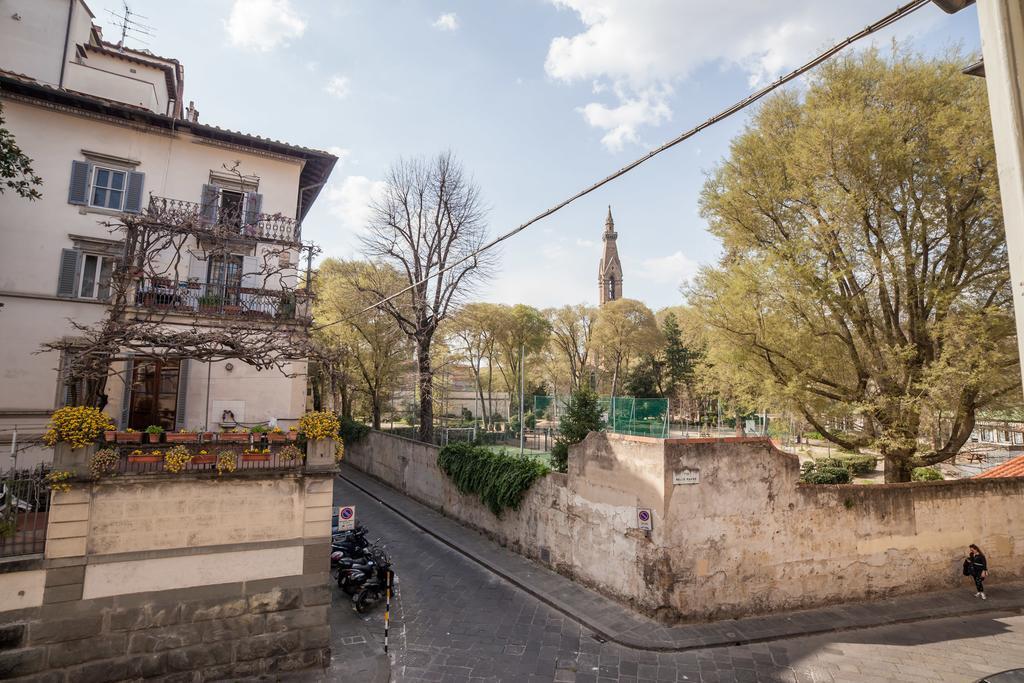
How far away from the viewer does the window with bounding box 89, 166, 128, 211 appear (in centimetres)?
1537

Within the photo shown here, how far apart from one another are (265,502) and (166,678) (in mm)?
2795

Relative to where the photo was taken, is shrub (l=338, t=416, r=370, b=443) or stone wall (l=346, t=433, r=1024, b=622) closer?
stone wall (l=346, t=433, r=1024, b=622)

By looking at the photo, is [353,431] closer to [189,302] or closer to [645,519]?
[189,302]

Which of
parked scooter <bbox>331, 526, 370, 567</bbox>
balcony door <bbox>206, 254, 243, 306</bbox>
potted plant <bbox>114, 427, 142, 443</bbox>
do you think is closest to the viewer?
potted plant <bbox>114, 427, 142, 443</bbox>

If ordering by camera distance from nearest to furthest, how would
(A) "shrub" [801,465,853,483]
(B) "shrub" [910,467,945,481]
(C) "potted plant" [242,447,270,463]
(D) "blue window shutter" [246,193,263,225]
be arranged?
(C) "potted plant" [242,447,270,463] → (D) "blue window shutter" [246,193,263,225] → (B) "shrub" [910,467,945,481] → (A) "shrub" [801,465,853,483]

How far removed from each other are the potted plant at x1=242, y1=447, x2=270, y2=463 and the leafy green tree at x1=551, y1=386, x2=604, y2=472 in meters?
7.34

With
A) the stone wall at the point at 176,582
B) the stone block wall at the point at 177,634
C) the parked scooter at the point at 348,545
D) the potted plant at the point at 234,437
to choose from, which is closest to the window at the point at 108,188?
the potted plant at the point at 234,437

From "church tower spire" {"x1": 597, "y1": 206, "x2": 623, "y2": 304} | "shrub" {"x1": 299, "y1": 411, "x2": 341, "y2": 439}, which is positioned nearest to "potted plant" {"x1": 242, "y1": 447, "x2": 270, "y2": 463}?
"shrub" {"x1": 299, "y1": 411, "x2": 341, "y2": 439}

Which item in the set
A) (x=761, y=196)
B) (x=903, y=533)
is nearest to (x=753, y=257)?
(x=761, y=196)

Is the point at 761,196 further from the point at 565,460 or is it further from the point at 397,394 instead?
the point at 397,394

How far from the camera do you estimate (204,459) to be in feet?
27.1

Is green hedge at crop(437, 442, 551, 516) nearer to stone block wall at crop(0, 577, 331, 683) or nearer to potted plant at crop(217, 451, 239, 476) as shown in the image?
stone block wall at crop(0, 577, 331, 683)

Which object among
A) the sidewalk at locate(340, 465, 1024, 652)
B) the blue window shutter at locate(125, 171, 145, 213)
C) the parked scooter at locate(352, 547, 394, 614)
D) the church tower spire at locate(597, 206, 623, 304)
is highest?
the church tower spire at locate(597, 206, 623, 304)

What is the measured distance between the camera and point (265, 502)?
8.51m
